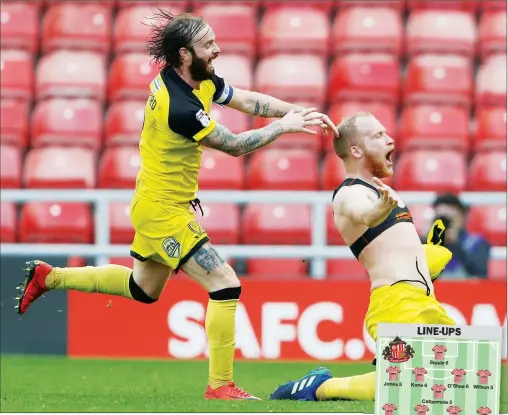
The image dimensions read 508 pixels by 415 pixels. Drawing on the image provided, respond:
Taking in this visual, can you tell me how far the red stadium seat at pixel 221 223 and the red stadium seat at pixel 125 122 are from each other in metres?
1.07

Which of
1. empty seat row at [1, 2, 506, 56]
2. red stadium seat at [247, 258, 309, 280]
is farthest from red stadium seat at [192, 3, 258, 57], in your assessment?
red stadium seat at [247, 258, 309, 280]

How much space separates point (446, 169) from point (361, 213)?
5.27 m

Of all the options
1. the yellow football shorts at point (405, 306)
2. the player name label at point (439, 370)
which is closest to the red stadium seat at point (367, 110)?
the yellow football shorts at point (405, 306)

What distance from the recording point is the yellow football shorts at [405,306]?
6.24m

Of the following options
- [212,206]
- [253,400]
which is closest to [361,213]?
[253,400]

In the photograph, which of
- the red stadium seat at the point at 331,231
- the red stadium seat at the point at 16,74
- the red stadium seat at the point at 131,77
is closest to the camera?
the red stadium seat at the point at 331,231

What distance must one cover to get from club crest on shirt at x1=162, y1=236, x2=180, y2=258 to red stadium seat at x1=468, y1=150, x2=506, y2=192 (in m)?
4.91

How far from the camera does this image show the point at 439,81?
12008 millimetres

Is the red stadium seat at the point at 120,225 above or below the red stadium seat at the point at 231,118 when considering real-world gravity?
below

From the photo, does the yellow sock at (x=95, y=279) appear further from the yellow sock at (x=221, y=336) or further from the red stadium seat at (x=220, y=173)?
the red stadium seat at (x=220, y=173)

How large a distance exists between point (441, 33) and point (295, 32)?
127 cm

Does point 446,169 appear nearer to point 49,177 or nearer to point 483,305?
point 483,305

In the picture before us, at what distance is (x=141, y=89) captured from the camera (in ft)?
39.3

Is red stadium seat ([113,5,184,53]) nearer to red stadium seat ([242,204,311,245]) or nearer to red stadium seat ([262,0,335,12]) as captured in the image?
red stadium seat ([262,0,335,12])
